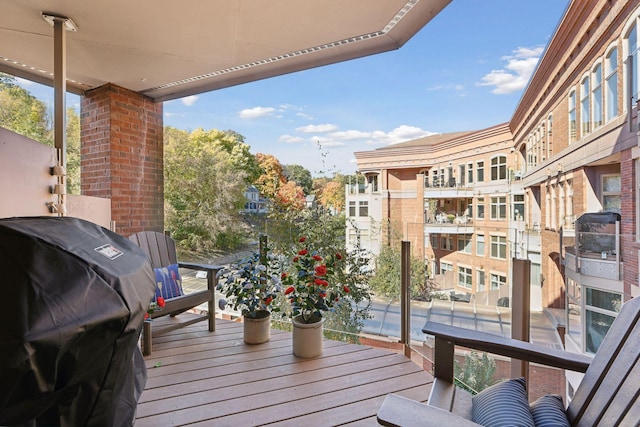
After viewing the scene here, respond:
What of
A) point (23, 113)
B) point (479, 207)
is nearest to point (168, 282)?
point (23, 113)

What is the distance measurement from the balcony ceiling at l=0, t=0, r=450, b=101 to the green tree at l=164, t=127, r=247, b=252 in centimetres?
173

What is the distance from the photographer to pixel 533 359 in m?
1.28

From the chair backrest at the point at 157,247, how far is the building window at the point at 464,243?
287cm

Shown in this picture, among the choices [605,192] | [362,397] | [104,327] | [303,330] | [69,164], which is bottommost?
[362,397]

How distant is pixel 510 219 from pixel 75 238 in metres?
3.29

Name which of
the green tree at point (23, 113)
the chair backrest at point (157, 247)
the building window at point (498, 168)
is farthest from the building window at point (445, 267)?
the green tree at point (23, 113)

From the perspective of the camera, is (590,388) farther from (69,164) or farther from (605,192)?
(69,164)

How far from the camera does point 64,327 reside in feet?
2.30

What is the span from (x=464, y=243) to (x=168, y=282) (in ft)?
9.64

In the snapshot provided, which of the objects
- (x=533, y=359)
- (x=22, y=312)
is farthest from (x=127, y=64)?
(x=533, y=359)

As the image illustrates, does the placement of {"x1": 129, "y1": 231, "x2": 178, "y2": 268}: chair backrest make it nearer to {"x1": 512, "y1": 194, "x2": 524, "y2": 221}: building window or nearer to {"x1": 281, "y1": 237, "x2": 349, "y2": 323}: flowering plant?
{"x1": 281, "y1": 237, "x2": 349, "y2": 323}: flowering plant

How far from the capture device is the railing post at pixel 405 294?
105 inches

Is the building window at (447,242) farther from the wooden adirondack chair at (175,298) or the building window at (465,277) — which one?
the wooden adirondack chair at (175,298)

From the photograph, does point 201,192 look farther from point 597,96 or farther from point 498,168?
point 597,96
